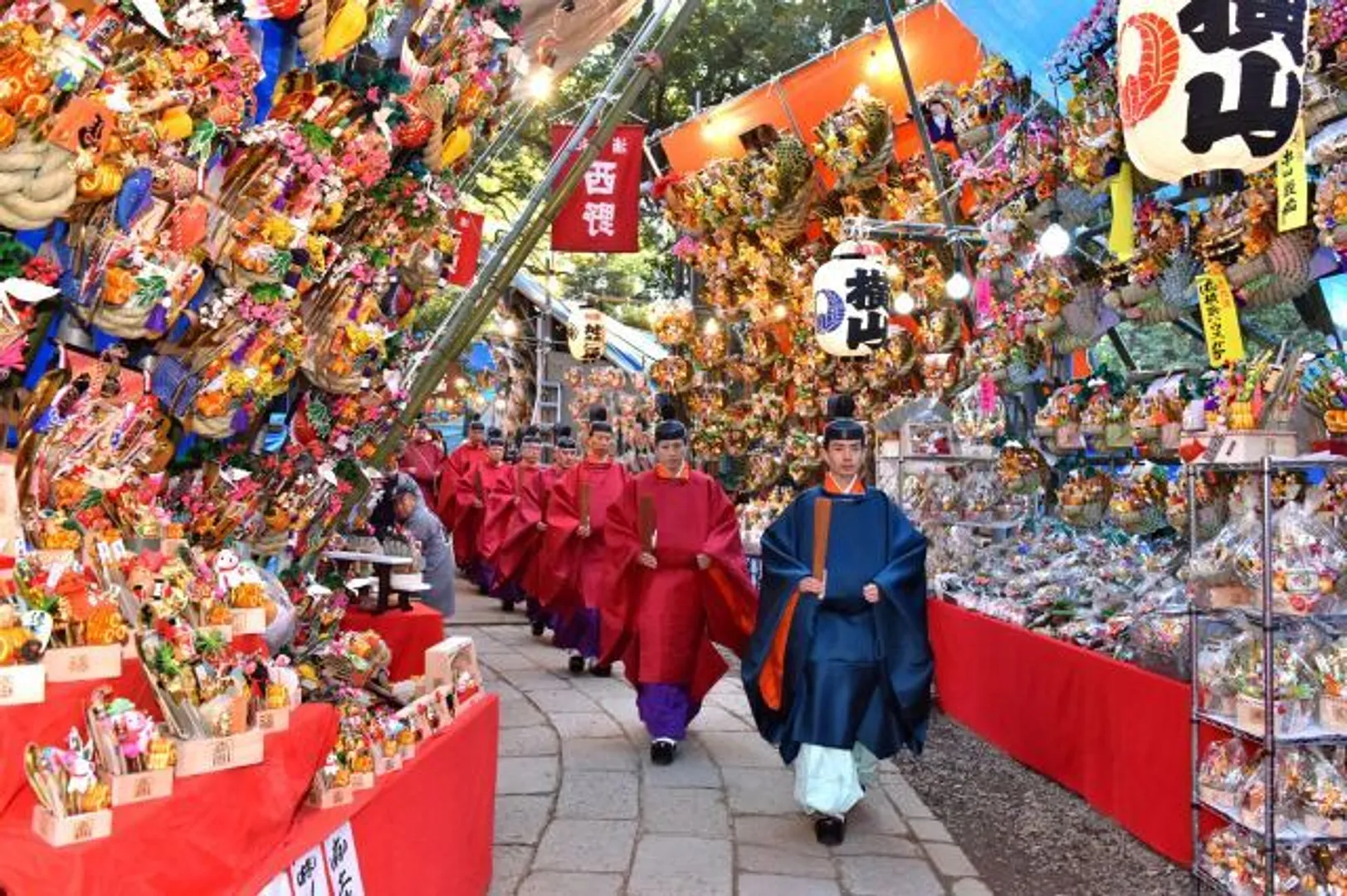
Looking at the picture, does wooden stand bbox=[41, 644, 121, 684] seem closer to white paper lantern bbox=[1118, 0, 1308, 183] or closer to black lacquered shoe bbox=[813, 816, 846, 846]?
black lacquered shoe bbox=[813, 816, 846, 846]

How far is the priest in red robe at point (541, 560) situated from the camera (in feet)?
35.2

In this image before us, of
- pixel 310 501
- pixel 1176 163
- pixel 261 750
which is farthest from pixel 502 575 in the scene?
pixel 261 750

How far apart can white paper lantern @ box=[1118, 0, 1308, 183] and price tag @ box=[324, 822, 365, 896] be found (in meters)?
3.80

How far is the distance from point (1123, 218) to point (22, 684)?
574 centimetres

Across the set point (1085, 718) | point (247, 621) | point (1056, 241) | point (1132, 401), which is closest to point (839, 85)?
point (1056, 241)

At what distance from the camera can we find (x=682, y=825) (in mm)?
5629

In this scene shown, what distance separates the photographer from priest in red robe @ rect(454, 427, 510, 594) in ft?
46.9

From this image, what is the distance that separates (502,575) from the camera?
40.5 ft

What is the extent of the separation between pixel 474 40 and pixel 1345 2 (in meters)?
3.44

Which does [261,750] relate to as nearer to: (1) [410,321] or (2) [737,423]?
(1) [410,321]

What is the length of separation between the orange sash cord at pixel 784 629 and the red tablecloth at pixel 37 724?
12.3 ft

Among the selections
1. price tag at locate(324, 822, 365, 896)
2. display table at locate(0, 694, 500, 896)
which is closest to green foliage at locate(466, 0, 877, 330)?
display table at locate(0, 694, 500, 896)

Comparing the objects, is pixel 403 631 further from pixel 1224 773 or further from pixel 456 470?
pixel 456 470

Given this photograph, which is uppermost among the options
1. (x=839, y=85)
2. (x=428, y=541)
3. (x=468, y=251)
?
(x=839, y=85)
